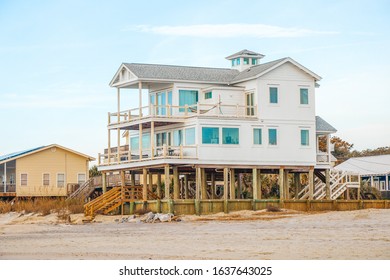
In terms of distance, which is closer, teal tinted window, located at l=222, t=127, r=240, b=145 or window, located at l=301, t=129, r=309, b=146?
teal tinted window, located at l=222, t=127, r=240, b=145

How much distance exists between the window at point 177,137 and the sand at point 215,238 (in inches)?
274

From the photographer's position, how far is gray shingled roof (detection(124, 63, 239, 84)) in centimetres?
5647

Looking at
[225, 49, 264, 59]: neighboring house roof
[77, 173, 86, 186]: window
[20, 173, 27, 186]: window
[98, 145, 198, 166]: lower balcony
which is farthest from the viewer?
[77, 173, 86, 186]: window

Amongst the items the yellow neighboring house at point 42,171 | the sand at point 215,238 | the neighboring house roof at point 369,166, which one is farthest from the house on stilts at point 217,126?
the neighboring house roof at point 369,166

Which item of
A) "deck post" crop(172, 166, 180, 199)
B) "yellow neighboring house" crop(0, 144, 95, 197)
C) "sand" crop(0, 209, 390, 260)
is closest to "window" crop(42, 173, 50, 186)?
"yellow neighboring house" crop(0, 144, 95, 197)

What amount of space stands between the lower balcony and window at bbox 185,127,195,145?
0.43 metres

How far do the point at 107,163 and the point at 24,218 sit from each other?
599 centimetres

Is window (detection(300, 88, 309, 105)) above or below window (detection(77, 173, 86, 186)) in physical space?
above

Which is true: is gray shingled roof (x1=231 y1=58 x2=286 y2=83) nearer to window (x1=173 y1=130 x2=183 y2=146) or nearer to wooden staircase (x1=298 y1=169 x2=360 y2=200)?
window (x1=173 y1=130 x2=183 y2=146)

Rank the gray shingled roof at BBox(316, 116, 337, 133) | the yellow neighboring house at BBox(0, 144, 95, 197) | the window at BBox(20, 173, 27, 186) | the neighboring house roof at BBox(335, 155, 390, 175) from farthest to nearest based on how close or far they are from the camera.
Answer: the neighboring house roof at BBox(335, 155, 390, 175) < the window at BBox(20, 173, 27, 186) < the yellow neighboring house at BBox(0, 144, 95, 197) < the gray shingled roof at BBox(316, 116, 337, 133)

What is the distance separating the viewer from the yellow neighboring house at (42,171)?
74562 mm

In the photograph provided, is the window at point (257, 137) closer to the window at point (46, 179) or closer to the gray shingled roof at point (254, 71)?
the gray shingled roof at point (254, 71)
